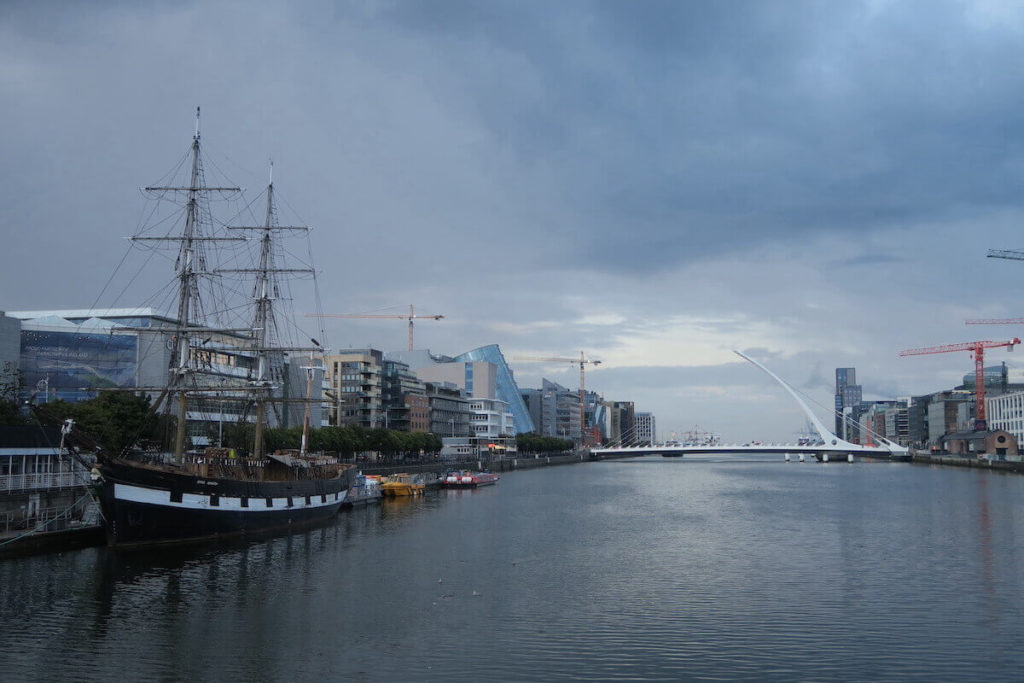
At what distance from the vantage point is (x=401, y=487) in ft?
252

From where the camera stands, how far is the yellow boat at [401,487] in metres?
75.8

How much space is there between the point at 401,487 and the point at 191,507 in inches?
1374

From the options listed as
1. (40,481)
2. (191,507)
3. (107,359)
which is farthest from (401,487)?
(40,481)

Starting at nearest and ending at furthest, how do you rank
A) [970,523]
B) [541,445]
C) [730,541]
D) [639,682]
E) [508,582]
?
1. [639,682]
2. [508,582]
3. [730,541]
4. [970,523]
5. [541,445]

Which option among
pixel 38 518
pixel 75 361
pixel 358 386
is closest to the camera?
pixel 38 518

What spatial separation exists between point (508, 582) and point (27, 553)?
18.7 m

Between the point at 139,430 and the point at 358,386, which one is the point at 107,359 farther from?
the point at 358,386

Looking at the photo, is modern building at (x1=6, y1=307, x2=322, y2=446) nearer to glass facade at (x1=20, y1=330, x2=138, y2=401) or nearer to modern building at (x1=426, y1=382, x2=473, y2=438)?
glass facade at (x1=20, y1=330, x2=138, y2=401)

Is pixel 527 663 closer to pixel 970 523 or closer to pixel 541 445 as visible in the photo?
pixel 970 523

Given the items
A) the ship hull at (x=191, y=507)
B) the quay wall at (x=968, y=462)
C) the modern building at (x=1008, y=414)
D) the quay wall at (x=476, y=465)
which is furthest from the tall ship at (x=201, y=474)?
the modern building at (x=1008, y=414)

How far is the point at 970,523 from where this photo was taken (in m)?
54.0

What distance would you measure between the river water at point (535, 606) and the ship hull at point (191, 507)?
4.63 feet

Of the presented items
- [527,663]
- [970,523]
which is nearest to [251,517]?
[527,663]

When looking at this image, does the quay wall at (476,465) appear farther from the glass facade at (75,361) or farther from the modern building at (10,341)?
the modern building at (10,341)
